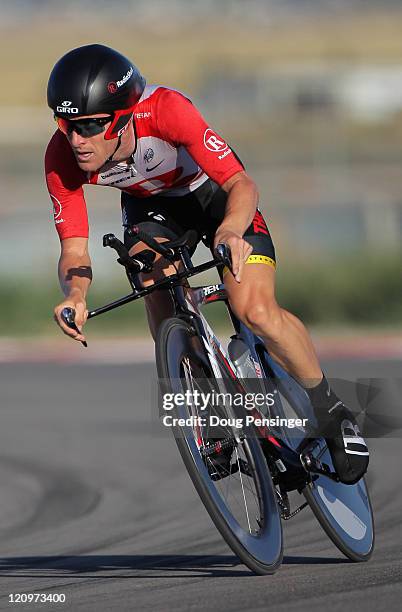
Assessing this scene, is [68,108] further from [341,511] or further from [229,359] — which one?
[341,511]

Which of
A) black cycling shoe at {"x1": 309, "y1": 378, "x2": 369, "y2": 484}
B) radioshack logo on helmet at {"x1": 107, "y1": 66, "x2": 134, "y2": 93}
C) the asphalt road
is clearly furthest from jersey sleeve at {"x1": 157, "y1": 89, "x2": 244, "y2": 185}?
black cycling shoe at {"x1": 309, "y1": 378, "x2": 369, "y2": 484}

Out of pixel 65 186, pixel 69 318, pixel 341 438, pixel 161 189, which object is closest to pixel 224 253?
pixel 69 318

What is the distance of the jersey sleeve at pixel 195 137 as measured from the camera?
487cm

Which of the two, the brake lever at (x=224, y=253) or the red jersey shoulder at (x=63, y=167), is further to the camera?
the red jersey shoulder at (x=63, y=167)

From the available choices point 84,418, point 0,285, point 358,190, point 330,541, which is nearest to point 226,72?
point 358,190

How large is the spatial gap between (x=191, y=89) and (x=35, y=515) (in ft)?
229

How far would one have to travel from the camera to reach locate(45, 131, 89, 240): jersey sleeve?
5.20 meters

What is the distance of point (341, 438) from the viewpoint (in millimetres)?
5305

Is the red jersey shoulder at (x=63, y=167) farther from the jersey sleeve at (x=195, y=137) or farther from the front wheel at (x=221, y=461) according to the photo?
the front wheel at (x=221, y=461)

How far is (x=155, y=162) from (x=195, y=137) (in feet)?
0.89

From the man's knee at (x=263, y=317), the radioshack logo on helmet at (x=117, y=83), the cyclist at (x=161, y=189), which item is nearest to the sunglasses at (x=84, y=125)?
the cyclist at (x=161, y=189)

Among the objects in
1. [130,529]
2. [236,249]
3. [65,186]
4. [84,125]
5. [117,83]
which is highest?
[117,83]

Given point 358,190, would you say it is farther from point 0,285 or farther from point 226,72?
point 226,72

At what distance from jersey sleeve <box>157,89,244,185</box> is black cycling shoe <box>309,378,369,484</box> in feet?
3.40
